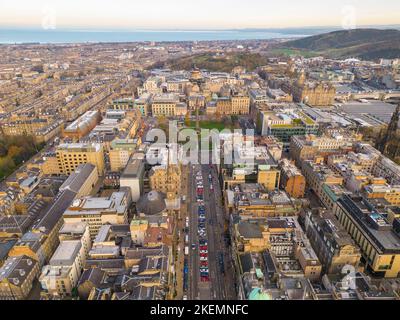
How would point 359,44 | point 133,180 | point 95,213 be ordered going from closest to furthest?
point 95,213
point 133,180
point 359,44

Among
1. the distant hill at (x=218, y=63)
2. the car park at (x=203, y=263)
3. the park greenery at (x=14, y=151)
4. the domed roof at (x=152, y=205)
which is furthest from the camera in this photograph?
the distant hill at (x=218, y=63)

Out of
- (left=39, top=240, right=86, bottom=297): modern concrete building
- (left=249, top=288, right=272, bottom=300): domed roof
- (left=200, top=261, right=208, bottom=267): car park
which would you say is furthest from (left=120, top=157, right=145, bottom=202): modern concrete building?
(left=249, top=288, right=272, bottom=300): domed roof

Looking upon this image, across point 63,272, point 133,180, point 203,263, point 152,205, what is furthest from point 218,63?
point 63,272

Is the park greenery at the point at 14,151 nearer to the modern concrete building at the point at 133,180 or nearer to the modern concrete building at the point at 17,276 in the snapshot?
the modern concrete building at the point at 133,180

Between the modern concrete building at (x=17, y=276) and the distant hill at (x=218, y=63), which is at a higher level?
the distant hill at (x=218, y=63)

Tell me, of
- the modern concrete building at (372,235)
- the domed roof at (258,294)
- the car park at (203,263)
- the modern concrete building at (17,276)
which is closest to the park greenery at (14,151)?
the modern concrete building at (17,276)

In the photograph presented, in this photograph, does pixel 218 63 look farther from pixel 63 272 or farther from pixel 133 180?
pixel 63 272
